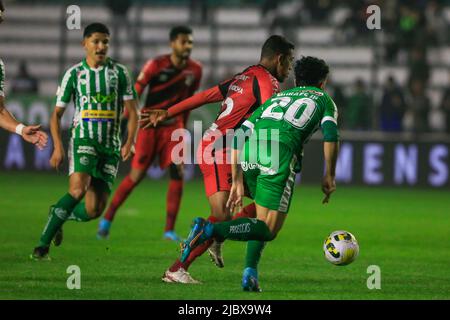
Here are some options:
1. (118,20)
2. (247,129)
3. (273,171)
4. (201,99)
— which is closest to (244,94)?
(201,99)

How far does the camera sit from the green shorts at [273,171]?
826 centimetres

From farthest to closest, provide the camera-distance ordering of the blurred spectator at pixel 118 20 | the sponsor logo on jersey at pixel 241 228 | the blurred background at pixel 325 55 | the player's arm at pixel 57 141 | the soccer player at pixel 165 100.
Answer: the blurred spectator at pixel 118 20, the blurred background at pixel 325 55, the soccer player at pixel 165 100, the player's arm at pixel 57 141, the sponsor logo on jersey at pixel 241 228

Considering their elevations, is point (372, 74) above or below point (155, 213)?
above

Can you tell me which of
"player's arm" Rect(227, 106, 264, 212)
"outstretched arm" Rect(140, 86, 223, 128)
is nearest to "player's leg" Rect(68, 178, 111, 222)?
"outstretched arm" Rect(140, 86, 223, 128)

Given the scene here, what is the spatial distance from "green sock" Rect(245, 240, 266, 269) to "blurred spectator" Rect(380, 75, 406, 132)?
13.4 meters

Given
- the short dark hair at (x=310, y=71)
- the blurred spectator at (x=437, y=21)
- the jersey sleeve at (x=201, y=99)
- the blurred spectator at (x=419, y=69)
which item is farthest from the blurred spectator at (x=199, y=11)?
the short dark hair at (x=310, y=71)

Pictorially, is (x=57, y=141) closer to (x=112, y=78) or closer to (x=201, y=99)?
(x=112, y=78)

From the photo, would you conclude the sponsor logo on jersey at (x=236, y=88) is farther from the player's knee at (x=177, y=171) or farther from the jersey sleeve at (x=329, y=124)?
the player's knee at (x=177, y=171)

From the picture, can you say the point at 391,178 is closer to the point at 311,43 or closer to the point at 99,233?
the point at 311,43

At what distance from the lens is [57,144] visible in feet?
33.0

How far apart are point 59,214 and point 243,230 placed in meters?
2.65

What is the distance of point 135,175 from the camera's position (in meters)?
12.8
